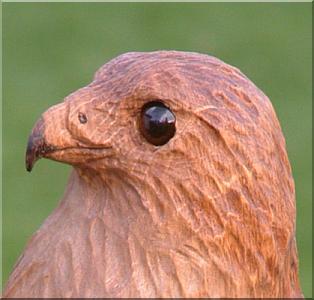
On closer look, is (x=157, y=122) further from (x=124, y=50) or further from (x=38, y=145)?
(x=124, y=50)

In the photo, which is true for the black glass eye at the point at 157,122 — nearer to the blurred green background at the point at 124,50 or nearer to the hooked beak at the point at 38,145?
the hooked beak at the point at 38,145

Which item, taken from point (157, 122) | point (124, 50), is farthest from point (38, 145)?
point (124, 50)

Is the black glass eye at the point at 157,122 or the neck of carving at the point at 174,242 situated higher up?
the black glass eye at the point at 157,122

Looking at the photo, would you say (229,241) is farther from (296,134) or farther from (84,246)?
(296,134)

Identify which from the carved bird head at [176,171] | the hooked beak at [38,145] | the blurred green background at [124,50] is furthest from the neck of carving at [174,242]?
the blurred green background at [124,50]

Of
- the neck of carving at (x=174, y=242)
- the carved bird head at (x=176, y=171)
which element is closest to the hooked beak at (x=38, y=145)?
the carved bird head at (x=176, y=171)

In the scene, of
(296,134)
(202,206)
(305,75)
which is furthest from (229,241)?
(305,75)

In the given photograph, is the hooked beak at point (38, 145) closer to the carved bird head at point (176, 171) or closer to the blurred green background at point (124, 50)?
the carved bird head at point (176, 171)

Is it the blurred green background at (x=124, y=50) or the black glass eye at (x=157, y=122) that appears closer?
the black glass eye at (x=157, y=122)

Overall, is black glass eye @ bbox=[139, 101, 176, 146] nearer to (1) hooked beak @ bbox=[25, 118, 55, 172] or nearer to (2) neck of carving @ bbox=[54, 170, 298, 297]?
(2) neck of carving @ bbox=[54, 170, 298, 297]
